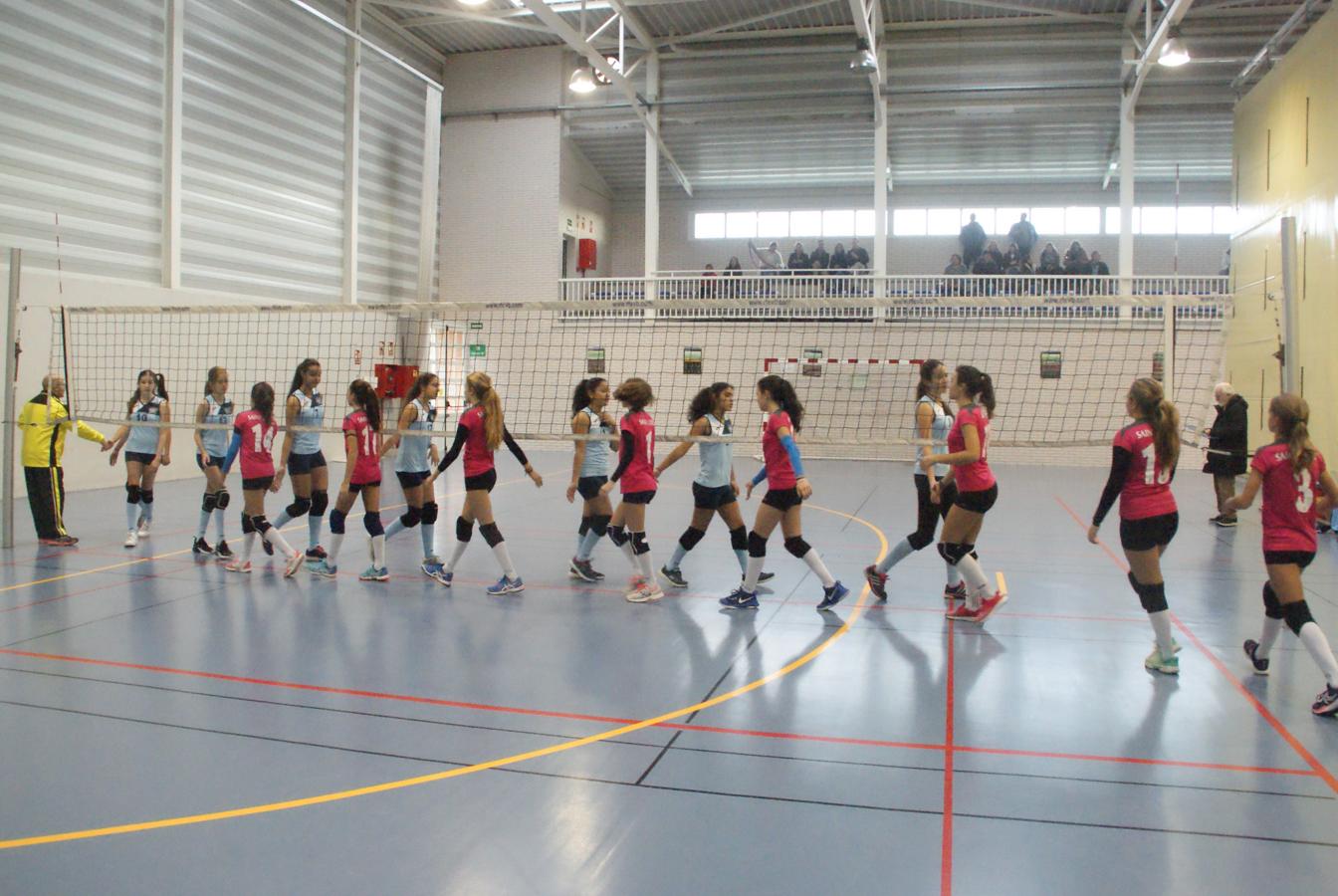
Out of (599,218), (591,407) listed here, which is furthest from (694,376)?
(591,407)

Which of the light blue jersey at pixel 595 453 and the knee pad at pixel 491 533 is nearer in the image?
the knee pad at pixel 491 533

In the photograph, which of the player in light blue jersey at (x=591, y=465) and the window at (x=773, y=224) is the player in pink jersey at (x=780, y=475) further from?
the window at (x=773, y=224)

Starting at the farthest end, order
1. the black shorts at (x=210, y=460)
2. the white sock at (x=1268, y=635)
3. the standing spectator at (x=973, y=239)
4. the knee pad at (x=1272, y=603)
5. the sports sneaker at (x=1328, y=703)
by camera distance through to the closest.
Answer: the standing spectator at (x=973, y=239) → the black shorts at (x=210, y=460) → the white sock at (x=1268, y=635) → the knee pad at (x=1272, y=603) → the sports sneaker at (x=1328, y=703)

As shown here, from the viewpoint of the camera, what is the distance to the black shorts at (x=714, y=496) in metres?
7.10

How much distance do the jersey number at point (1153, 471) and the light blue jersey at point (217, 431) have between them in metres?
7.42

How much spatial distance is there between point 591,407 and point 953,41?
1763cm

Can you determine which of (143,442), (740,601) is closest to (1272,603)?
(740,601)

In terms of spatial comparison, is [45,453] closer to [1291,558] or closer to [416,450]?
[416,450]

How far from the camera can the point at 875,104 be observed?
21.4m

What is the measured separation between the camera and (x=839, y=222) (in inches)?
1097

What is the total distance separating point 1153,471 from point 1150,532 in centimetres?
33

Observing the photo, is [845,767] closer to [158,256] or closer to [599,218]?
[158,256]

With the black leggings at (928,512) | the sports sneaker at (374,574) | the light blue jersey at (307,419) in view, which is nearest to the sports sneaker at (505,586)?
the sports sneaker at (374,574)

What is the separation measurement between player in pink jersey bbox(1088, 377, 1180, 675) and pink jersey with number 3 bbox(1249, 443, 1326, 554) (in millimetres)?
436
